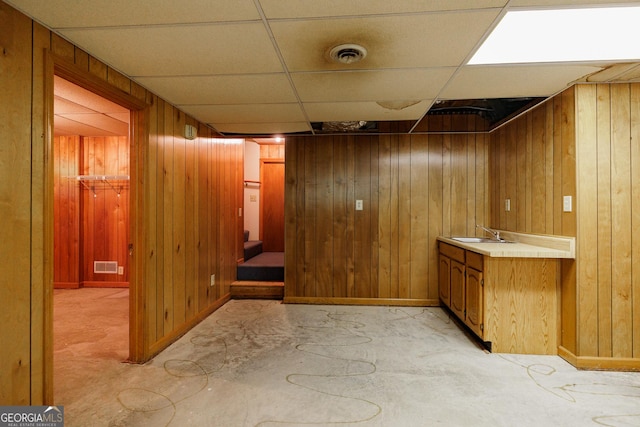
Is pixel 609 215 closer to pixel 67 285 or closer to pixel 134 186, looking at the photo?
pixel 134 186

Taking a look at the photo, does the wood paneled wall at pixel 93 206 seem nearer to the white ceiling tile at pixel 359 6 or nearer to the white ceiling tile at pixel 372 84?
the white ceiling tile at pixel 372 84

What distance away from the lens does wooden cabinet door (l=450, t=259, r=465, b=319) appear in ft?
10.1

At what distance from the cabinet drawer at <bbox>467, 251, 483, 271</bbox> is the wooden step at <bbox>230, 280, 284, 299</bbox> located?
238 centimetres

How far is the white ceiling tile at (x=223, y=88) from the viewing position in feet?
7.51

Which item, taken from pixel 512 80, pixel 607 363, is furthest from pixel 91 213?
pixel 607 363

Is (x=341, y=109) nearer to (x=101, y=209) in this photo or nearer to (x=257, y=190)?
(x=257, y=190)

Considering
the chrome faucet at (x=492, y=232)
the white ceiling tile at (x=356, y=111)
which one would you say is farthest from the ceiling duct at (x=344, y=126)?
the chrome faucet at (x=492, y=232)

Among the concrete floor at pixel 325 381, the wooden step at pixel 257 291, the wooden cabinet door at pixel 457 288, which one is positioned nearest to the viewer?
the concrete floor at pixel 325 381

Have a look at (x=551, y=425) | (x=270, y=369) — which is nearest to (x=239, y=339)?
(x=270, y=369)

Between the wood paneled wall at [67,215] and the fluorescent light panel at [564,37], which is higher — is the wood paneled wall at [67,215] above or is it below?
below

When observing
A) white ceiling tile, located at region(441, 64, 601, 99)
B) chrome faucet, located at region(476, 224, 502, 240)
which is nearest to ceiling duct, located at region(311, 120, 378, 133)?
white ceiling tile, located at region(441, 64, 601, 99)

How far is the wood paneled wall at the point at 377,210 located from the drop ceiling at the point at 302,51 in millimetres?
1052

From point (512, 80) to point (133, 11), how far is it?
246 cm

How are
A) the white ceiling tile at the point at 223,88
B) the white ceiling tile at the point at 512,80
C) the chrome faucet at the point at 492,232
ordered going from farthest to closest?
the chrome faucet at the point at 492,232 < the white ceiling tile at the point at 223,88 < the white ceiling tile at the point at 512,80
